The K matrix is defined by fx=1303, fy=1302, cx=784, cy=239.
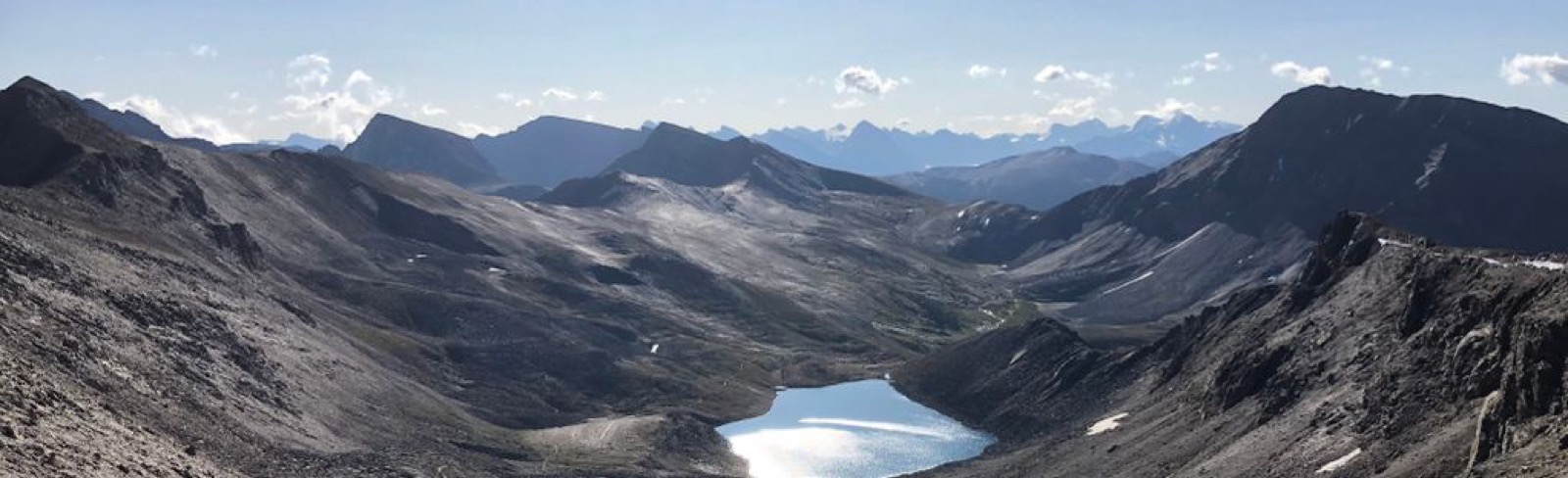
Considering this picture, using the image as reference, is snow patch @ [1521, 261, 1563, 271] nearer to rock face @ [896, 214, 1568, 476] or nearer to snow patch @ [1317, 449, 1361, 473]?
rock face @ [896, 214, 1568, 476]

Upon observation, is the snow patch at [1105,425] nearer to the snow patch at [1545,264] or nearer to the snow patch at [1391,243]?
the snow patch at [1391,243]

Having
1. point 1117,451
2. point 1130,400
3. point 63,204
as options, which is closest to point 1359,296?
point 1117,451

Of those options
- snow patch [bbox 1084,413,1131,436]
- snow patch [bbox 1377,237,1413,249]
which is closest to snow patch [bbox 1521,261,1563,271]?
snow patch [bbox 1377,237,1413,249]

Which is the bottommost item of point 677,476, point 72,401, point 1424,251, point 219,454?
point 677,476

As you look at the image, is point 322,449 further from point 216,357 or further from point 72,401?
point 72,401

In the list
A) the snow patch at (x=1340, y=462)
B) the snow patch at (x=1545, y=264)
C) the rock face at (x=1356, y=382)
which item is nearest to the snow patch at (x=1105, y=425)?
the rock face at (x=1356, y=382)

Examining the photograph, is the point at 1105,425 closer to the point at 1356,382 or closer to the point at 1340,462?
the point at 1356,382
